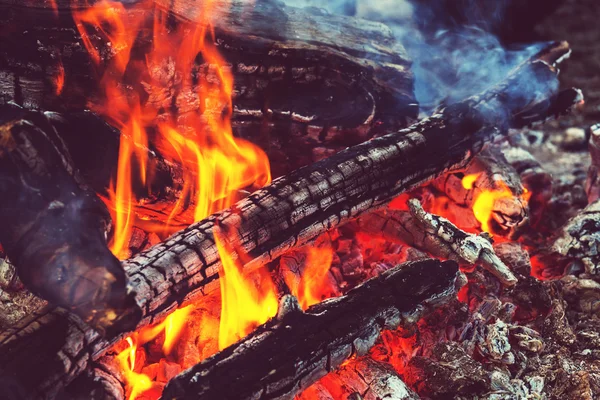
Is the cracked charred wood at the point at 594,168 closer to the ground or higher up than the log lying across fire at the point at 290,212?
closer to the ground

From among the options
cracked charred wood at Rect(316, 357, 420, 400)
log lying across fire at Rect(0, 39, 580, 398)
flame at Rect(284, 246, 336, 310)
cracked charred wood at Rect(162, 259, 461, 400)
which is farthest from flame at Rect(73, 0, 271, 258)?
cracked charred wood at Rect(316, 357, 420, 400)

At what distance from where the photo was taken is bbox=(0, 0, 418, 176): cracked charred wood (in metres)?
2.71

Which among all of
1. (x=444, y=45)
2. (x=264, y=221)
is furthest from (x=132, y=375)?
(x=444, y=45)

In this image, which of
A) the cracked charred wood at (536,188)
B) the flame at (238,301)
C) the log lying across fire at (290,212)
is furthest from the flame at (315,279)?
the cracked charred wood at (536,188)

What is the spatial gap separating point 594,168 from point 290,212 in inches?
104

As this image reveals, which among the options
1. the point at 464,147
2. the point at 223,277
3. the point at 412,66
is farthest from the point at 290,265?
the point at 412,66

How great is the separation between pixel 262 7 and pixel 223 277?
6.21ft

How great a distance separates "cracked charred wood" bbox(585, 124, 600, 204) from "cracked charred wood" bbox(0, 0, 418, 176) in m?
1.27

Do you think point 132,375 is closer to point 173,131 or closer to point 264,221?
point 264,221

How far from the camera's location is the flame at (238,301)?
2.35m

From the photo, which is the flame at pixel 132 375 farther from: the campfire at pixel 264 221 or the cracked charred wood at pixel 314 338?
the cracked charred wood at pixel 314 338

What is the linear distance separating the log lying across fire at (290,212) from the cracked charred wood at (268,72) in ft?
1.34

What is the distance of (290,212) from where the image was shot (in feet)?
8.15

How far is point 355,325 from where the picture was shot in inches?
89.2
